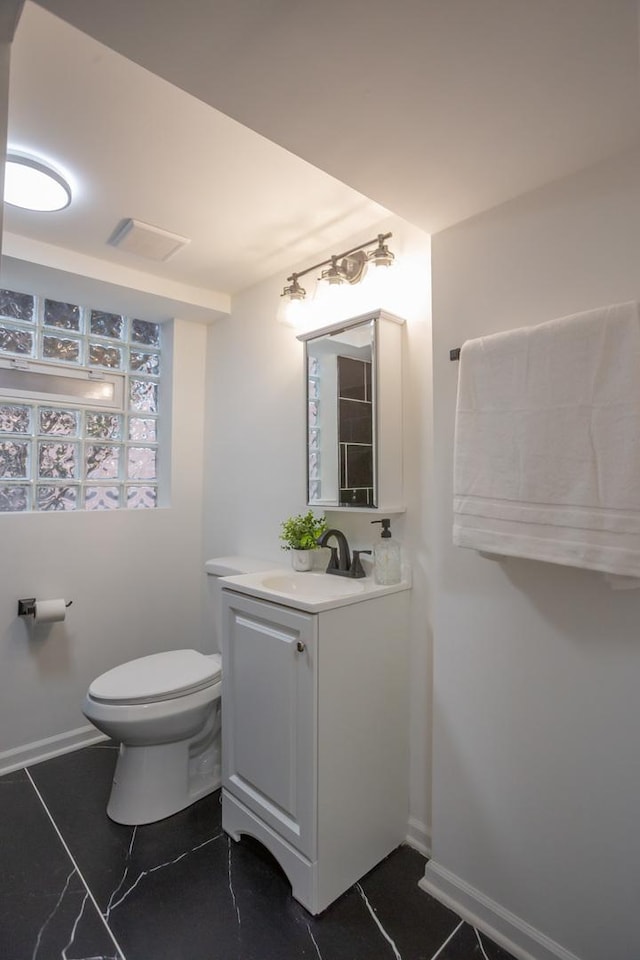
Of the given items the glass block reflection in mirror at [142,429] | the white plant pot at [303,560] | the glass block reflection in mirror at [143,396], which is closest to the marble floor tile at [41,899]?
the white plant pot at [303,560]

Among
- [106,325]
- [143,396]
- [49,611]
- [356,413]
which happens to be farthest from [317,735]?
[106,325]

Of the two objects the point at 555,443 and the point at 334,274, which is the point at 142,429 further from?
the point at 555,443

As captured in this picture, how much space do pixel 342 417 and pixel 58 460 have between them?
1.47 m

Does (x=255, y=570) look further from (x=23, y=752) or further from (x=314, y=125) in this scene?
(x=314, y=125)

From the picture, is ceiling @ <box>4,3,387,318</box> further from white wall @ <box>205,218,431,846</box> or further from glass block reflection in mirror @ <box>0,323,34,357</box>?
glass block reflection in mirror @ <box>0,323,34,357</box>

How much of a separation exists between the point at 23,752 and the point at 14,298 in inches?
81.5

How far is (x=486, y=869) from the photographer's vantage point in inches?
51.8

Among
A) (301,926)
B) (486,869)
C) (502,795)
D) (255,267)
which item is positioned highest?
(255,267)

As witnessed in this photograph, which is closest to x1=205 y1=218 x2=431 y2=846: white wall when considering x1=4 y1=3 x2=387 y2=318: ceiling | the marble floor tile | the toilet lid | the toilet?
x1=4 y1=3 x2=387 y2=318: ceiling

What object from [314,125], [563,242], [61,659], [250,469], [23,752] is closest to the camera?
[314,125]

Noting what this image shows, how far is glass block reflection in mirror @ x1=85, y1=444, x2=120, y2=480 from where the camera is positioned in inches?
95.3

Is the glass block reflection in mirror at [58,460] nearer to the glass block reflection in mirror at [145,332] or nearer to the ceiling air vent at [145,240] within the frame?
the glass block reflection in mirror at [145,332]

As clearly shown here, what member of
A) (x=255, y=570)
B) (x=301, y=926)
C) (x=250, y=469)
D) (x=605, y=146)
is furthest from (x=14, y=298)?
(x=301, y=926)

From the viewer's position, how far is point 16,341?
2227 millimetres
